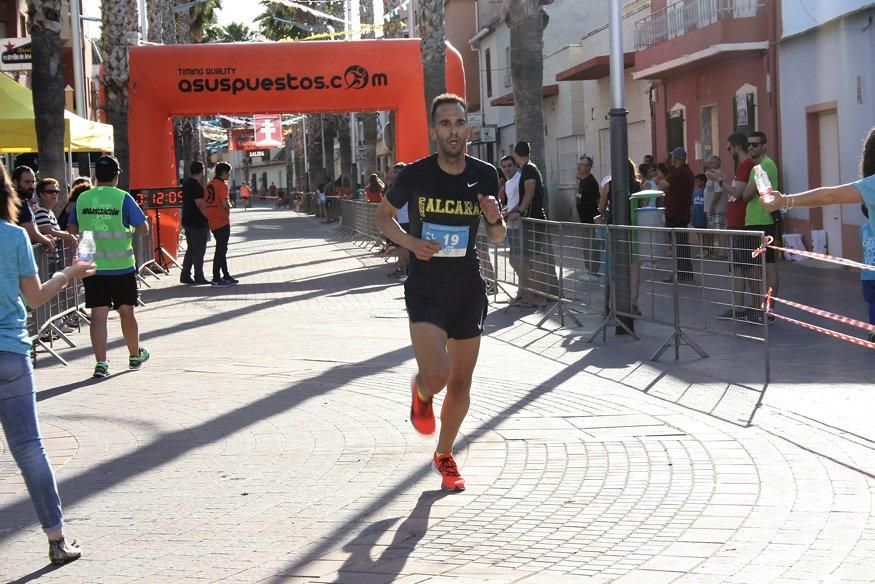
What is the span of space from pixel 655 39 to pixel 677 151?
11.4 meters

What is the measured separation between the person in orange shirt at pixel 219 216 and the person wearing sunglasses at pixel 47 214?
19.7 feet

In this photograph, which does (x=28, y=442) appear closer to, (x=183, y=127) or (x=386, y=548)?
(x=386, y=548)

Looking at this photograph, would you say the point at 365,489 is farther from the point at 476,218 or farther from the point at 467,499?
the point at 476,218

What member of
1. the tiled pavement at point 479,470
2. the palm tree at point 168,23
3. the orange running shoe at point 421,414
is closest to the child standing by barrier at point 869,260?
the tiled pavement at point 479,470

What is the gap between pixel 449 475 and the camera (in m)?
6.47

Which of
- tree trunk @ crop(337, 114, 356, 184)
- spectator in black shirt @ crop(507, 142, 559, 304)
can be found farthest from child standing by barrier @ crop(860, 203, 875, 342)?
tree trunk @ crop(337, 114, 356, 184)

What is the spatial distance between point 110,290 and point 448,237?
5.27 m

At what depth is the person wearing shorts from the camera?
10.9m

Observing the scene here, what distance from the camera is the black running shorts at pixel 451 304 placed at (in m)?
6.46

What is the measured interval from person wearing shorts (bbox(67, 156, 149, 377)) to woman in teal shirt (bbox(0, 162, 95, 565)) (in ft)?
18.1

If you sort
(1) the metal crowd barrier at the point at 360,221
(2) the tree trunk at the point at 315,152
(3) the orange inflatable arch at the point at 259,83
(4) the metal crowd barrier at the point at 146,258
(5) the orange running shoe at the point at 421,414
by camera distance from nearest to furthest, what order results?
(5) the orange running shoe at the point at 421,414 → (4) the metal crowd barrier at the point at 146,258 → (3) the orange inflatable arch at the point at 259,83 → (1) the metal crowd barrier at the point at 360,221 → (2) the tree trunk at the point at 315,152

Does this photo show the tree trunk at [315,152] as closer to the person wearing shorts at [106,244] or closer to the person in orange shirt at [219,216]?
the person in orange shirt at [219,216]

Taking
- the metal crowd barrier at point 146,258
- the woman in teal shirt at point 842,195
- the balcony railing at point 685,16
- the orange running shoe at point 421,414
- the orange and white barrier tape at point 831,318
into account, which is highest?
the balcony railing at point 685,16

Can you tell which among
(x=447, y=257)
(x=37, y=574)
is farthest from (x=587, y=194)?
(x=37, y=574)
